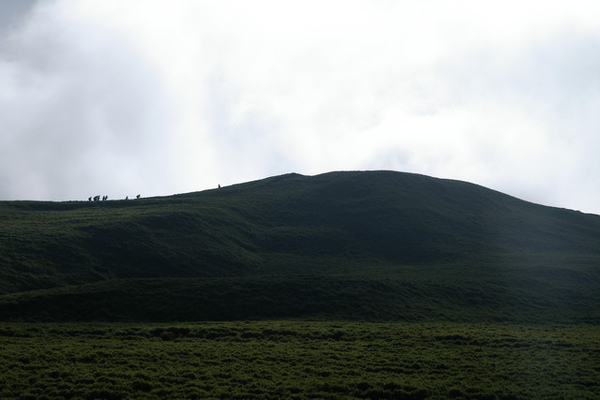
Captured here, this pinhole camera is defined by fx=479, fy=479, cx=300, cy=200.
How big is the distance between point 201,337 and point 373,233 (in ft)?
201

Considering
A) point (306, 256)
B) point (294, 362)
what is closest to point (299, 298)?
point (294, 362)

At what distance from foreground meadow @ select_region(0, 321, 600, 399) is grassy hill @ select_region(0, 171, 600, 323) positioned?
8.65 metres

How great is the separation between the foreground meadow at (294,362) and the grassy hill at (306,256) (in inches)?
340

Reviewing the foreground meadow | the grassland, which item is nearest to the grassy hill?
the grassland

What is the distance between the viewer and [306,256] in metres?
80.8

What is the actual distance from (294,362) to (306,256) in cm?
5162

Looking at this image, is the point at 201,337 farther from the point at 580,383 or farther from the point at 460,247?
the point at 460,247

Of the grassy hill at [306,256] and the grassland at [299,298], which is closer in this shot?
the grassland at [299,298]

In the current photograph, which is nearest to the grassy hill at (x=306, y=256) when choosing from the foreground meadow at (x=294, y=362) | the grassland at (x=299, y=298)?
the grassland at (x=299, y=298)

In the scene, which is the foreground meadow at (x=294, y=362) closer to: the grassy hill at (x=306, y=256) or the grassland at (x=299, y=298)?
the grassland at (x=299, y=298)

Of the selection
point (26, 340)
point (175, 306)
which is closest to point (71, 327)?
point (26, 340)

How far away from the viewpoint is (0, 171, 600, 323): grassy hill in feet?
165

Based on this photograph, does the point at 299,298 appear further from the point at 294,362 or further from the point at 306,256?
the point at 306,256

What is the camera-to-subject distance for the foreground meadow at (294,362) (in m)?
23.3
